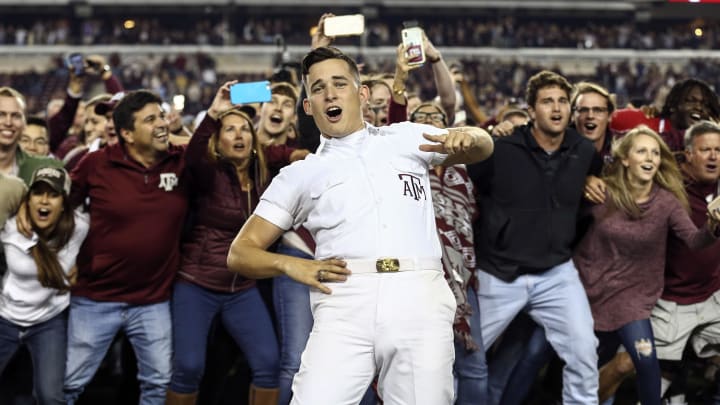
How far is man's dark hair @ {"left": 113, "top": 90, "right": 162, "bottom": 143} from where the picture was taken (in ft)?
17.2

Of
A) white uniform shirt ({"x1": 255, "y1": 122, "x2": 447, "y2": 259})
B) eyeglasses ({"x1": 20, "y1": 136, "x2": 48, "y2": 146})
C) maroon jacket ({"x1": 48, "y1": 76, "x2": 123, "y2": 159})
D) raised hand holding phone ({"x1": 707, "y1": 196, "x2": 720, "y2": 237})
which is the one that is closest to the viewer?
white uniform shirt ({"x1": 255, "y1": 122, "x2": 447, "y2": 259})

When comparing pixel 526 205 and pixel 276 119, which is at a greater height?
pixel 276 119

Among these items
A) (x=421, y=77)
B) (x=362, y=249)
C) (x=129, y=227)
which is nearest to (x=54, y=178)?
(x=129, y=227)

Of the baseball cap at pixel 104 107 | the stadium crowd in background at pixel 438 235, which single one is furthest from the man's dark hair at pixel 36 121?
the stadium crowd in background at pixel 438 235

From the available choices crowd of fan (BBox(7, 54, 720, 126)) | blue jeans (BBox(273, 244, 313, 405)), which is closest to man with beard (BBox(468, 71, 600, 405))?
blue jeans (BBox(273, 244, 313, 405))

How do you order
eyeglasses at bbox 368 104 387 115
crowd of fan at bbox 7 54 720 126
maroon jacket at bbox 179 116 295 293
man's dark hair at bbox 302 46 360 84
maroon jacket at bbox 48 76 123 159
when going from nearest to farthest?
1. man's dark hair at bbox 302 46 360 84
2. maroon jacket at bbox 179 116 295 293
3. eyeglasses at bbox 368 104 387 115
4. maroon jacket at bbox 48 76 123 159
5. crowd of fan at bbox 7 54 720 126

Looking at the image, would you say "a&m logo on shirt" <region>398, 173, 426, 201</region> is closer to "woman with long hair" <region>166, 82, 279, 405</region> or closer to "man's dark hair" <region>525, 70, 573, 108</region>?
"woman with long hair" <region>166, 82, 279, 405</region>

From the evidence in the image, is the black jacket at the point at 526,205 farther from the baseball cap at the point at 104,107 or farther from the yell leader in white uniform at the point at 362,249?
the baseball cap at the point at 104,107

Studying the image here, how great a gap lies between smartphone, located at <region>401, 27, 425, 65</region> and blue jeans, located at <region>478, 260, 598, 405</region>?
1.28 metres

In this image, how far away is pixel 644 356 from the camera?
17.0ft

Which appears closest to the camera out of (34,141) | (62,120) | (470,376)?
(470,376)

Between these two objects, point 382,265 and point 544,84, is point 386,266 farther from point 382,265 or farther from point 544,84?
point 544,84

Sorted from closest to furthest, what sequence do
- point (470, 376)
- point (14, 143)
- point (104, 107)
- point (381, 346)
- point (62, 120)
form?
point (381, 346) < point (470, 376) < point (14, 143) < point (104, 107) < point (62, 120)

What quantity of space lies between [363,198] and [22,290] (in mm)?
2450
